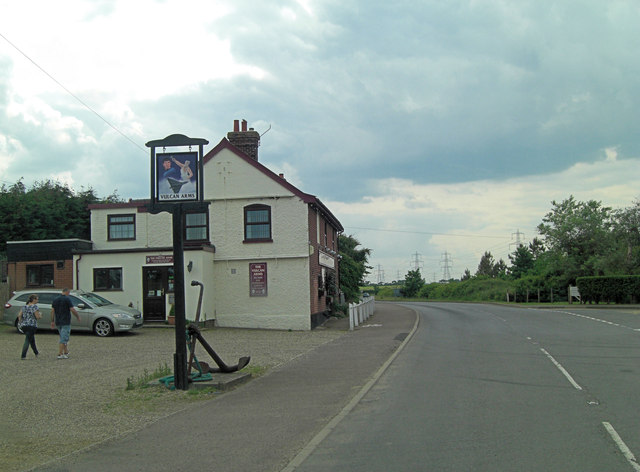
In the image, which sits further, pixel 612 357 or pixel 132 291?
pixel 132 291

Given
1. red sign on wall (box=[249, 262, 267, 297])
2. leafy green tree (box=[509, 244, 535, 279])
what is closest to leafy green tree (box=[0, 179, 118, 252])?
red sign on wall (box=[249, 262, 267, 297])

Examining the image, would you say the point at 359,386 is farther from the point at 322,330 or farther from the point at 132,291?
the point at 132,291

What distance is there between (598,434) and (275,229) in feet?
63.3

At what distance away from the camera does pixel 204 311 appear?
79.8 feet

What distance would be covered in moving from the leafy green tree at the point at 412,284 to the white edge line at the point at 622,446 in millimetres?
79906

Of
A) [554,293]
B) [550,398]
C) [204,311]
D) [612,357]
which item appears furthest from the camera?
[554,293]

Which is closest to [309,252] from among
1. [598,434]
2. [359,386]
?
[359,386]

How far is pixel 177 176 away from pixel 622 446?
861 centimetres

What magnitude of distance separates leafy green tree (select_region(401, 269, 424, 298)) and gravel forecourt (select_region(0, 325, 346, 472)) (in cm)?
6721

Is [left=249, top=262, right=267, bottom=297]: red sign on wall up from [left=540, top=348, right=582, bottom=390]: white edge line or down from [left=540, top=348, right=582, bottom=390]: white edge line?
up

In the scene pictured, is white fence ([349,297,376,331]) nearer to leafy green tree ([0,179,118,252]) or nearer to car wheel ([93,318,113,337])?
car wheel ([93,318,113,337])

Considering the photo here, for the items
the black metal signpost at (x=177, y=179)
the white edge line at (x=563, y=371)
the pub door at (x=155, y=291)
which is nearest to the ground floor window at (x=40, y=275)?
the pub door at (x=155, y=291)

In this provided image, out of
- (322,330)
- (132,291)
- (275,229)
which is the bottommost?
(322,330)

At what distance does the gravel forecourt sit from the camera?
25.1 feet
